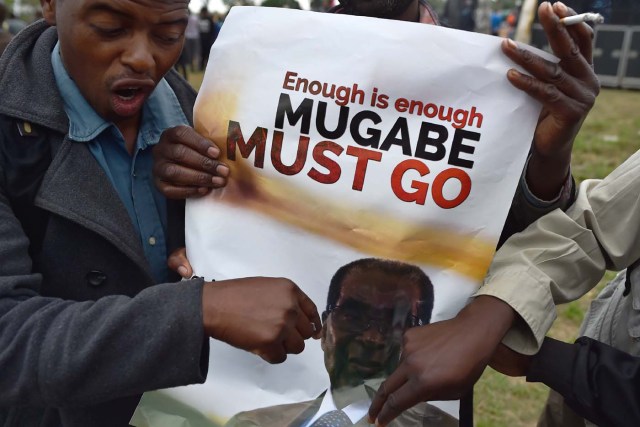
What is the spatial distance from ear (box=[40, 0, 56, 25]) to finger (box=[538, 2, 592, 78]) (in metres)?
0.85

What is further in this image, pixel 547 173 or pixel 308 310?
pixel 547 173

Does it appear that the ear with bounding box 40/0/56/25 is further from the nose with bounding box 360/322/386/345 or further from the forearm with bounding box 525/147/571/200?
the forearm with bounding box 525/147/571/200

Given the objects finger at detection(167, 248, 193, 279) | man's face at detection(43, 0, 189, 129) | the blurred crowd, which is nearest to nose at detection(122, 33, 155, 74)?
man's face at detection(43, 0, 189, 129)

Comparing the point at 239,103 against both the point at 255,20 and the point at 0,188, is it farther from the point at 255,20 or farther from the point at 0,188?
the point at 0,188

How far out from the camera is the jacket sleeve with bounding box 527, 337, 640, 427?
110cm

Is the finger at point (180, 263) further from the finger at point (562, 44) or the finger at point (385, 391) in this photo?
the finger at point (562, 44)

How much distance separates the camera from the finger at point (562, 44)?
943 millimetres

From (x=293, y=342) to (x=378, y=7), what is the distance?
30.8 inches

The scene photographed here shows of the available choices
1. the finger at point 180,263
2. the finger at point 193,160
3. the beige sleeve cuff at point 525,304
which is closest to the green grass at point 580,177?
the beige sleeve cuff at point 525,304

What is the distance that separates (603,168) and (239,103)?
5104 mm

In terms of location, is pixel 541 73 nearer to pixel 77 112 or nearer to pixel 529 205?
pixel 529 205

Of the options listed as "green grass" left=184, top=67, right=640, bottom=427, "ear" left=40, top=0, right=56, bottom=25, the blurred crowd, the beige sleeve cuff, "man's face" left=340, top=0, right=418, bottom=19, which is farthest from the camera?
the blurred crowd

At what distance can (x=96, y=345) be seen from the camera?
2.93 feet

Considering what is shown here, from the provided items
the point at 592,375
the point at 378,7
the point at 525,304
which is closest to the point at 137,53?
the point at 378,7
